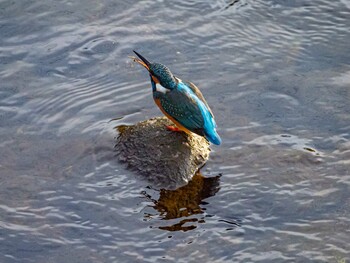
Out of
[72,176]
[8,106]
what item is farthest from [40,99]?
[72,176]

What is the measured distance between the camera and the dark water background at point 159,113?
220 inches

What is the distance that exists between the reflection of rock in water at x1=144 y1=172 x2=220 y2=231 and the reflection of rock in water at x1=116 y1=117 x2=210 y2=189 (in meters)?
0.07

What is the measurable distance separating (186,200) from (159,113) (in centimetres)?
133

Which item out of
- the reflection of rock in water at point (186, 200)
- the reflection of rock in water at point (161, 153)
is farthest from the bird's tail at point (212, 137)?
the reflection of rock in water at point (186, 200)

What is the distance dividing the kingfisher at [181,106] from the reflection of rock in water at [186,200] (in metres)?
0.35

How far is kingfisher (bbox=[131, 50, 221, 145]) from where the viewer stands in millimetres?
6172

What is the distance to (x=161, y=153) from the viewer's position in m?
6.15

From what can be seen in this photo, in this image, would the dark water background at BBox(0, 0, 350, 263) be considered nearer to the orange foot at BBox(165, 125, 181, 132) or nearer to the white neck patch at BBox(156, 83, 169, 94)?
the orange foot at BBox(165, 125, 181, 132)

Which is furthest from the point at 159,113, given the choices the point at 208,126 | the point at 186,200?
the point at 186,200

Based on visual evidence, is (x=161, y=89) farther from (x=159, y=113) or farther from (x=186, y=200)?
(x=186, y=200)

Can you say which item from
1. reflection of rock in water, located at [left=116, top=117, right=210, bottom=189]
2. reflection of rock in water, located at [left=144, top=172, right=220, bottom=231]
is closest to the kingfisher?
reflection of rock in water, located at [left=116, top=117, right=210, bottom=189]

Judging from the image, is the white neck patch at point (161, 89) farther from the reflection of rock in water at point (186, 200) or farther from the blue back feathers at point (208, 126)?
the reflection of rock in water at point (186, 200)

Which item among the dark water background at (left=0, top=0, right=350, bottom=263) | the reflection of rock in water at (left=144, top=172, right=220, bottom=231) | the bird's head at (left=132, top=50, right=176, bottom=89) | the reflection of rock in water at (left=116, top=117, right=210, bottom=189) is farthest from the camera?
the bird's head at (left=132, top=50, right=176, bottom=89)

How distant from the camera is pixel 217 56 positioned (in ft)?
26.2
